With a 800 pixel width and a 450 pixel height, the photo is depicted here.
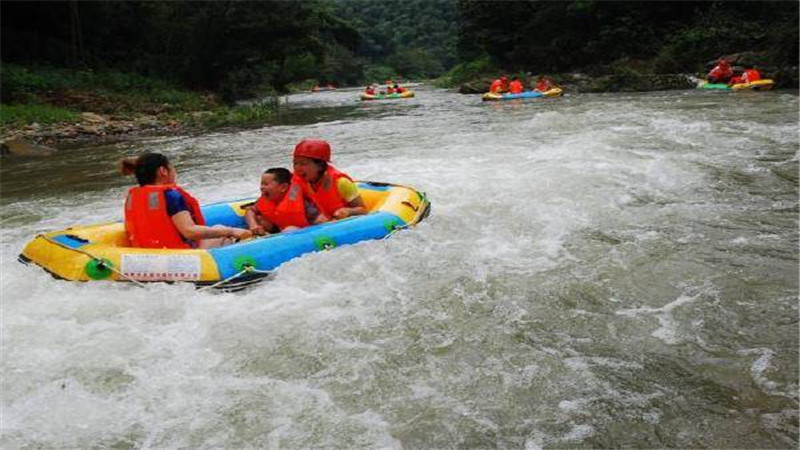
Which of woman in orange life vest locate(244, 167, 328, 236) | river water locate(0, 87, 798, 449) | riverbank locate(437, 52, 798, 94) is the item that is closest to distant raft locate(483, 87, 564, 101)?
riverbank locate(437, 52, 798, 94)

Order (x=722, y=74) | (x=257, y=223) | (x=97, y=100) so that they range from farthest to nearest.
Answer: (x=722, y=74) → (x=97, y=100) → (x=257, y=223)

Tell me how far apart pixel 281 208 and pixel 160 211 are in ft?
3.06

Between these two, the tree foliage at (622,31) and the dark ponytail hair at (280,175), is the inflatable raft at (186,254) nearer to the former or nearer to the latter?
the dark ponytail hair at (280,175)

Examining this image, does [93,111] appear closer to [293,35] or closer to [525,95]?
[293,35]

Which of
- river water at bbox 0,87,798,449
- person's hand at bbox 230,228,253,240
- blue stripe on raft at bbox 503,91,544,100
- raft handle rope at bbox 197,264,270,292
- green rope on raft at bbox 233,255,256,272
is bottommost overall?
river water at bbox 0,87,798,449

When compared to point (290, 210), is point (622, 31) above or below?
above

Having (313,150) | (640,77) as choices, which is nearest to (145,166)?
(313,150)

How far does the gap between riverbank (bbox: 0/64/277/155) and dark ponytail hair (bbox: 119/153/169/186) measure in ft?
30.7

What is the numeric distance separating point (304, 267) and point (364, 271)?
0.41 metres

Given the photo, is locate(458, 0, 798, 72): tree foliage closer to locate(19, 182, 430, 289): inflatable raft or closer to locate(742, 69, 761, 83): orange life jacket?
locate(742, 69, 761, 83): orange life jacket

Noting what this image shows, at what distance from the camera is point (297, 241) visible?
4.65 m

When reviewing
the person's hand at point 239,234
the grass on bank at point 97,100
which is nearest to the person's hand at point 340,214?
the person's hand at point 239,234

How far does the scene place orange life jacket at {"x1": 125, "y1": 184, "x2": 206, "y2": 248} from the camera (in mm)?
4254

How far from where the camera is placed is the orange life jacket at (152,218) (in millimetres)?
4254
